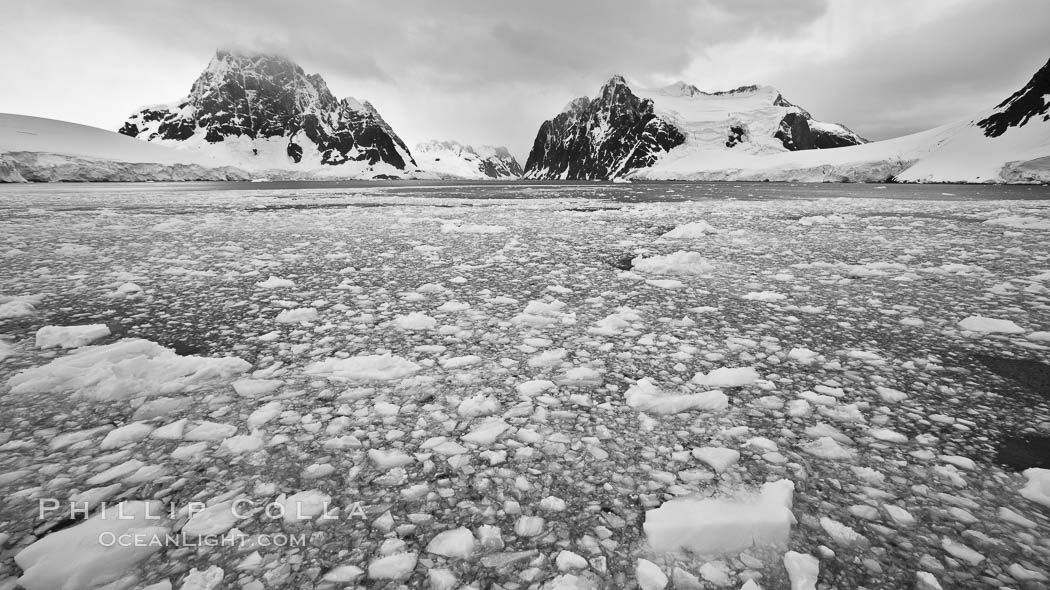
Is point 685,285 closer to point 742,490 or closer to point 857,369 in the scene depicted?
point 857,369

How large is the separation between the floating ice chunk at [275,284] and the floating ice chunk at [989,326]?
6.67m

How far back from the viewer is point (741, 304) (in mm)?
4512

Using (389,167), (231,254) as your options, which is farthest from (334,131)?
(231,254)

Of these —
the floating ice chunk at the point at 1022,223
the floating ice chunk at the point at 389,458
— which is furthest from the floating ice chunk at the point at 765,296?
the floating ice chunk at the point at 1022,223

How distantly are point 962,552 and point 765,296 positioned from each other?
137 inches

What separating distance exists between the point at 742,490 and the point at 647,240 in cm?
754

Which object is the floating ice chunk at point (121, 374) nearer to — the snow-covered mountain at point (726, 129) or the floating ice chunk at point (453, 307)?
the floating ice chunk at point (453, 307)

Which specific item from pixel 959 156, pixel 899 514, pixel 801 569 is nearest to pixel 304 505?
pixel 801 569

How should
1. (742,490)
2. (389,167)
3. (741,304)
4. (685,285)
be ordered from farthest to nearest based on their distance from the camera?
(389,167)
(685,285)
(741,304)
(742,490)

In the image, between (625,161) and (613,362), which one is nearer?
(613,362)

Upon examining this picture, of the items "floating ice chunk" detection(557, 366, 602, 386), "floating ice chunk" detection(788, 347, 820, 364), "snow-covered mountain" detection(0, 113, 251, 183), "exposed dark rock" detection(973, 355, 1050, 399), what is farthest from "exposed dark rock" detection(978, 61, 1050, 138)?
"snow-covered mountain" detection(0, 113, 251, 183)

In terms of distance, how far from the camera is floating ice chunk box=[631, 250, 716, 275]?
5.96 metres

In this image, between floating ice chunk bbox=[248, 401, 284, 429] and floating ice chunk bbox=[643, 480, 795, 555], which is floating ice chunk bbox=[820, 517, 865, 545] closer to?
floating ice chunk bbox=[643, 480, 795, 555]

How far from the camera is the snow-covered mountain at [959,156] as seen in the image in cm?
5628
